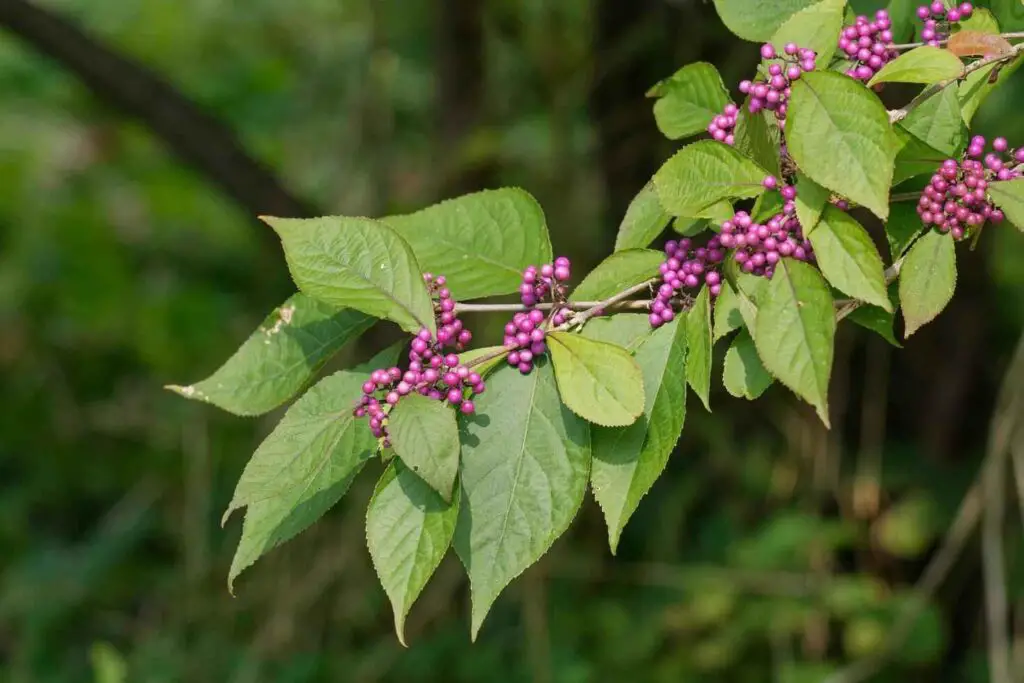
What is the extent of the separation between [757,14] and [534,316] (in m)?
0.31

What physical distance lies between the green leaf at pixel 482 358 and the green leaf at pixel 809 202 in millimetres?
207

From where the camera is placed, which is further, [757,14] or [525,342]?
[757,14]

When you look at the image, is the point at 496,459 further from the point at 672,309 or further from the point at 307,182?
the point at 307,182

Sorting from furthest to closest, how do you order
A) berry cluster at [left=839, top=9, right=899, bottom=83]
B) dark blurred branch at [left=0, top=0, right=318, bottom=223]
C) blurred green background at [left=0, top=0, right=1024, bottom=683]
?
blurred green background at [left=0, top=0, right=1024, bottom=683], dark blurred branch at [left=0, top=0, right=318, bottom=223], berry cluster at [left=839, top=9, right=899, bottom=83]

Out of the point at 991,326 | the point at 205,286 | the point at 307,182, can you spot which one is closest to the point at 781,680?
the point at 991,326

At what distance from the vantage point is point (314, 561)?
2.45 m

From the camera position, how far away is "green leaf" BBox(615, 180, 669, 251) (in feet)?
2.47

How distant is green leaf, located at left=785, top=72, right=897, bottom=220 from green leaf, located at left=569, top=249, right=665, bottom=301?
14 cm

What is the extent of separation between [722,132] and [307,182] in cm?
313

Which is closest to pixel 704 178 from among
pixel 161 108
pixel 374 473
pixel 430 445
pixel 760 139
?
pixel 760 139

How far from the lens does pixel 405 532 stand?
2.08ft

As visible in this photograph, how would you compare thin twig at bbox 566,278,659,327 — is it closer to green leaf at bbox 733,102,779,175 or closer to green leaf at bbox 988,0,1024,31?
green leaf at bbox 733,102,779,175

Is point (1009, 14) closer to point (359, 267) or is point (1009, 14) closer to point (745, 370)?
point (745, 370)

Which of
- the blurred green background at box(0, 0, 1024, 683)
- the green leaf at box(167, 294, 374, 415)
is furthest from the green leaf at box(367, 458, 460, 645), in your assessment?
the blurred green background at box(0, 0, 1024, 683)
